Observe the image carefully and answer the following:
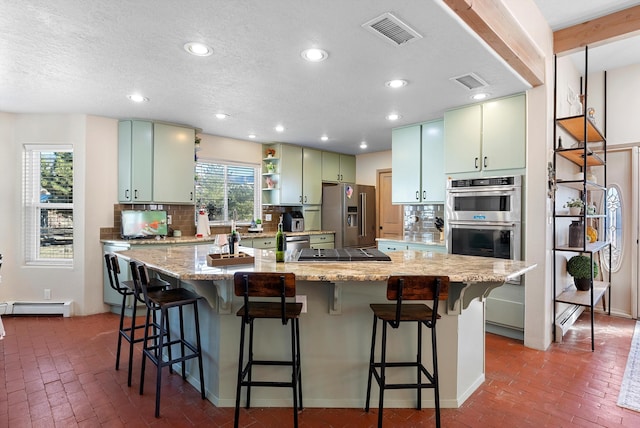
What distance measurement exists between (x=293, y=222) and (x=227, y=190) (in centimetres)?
124

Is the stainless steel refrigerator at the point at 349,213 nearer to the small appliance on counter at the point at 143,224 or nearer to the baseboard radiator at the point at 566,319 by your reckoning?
the small appliance on counter at the point at 143,224

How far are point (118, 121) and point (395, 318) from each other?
14.2 feet

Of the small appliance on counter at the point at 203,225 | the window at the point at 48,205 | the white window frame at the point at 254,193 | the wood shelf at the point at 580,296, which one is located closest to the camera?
the wood shelf at the point at 580,296

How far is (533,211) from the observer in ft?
10.8

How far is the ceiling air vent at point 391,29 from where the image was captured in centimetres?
208

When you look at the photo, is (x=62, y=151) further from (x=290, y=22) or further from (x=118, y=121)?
(x=290, y=22)

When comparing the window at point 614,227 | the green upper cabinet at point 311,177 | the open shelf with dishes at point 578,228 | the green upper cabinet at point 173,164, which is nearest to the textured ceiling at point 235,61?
the green upper cabinet at point 173,164

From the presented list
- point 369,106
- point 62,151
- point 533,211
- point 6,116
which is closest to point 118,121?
point 62,151

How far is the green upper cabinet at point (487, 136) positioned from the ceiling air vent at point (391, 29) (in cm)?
173

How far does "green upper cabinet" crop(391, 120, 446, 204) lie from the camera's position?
435cm

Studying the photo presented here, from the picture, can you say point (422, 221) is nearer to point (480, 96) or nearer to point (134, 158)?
point (480, 96)

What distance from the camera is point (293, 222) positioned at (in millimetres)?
5965

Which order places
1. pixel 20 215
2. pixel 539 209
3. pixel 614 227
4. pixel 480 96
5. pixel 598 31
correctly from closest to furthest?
pixel 598 31 < pixel 539 209 < pixel 480 96 < pixel 20 215 < pixel 614 227

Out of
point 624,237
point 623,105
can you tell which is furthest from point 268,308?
point 623,105
